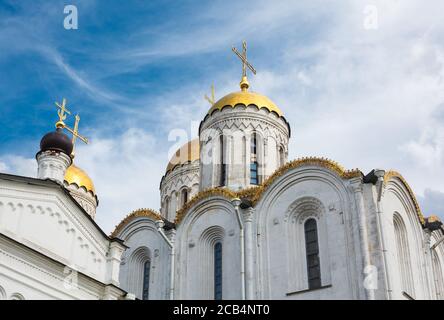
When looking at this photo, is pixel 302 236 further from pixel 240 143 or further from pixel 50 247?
pixel 50 247

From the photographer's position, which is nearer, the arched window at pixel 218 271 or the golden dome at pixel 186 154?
the arched window at pixel 218 271

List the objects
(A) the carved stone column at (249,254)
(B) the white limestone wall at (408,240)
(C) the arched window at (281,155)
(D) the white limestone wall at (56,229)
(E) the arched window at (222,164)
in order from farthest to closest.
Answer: (C) the arched window at (281,155) → (E) the arched window at (222,164) → (A) the carved stone column at (249,254) → (B) the white limestone wall at (408,240) → (D) the white limestone wall at (56,229)

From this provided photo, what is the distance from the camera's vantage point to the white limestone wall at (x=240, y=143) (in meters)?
22.4

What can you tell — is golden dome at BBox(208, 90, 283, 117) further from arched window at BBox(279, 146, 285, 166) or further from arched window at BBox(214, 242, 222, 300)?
arched window at BBox(214, 242, 222, 300)

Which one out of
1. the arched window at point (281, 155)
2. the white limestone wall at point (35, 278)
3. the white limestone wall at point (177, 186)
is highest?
the white limestone wall at point (177, 186)

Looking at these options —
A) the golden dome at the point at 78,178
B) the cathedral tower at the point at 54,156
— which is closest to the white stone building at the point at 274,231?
the cathedral tower at the point at 54,156

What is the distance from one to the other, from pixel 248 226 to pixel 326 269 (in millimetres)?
2993

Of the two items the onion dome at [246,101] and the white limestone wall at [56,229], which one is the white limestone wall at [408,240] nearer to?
the onion dome at [246,101]

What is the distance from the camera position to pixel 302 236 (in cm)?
1900

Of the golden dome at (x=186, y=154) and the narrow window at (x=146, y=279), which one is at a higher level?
the golden dome at (x=186, y=154)

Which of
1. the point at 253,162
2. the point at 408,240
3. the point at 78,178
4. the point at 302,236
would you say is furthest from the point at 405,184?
the point at 78,178

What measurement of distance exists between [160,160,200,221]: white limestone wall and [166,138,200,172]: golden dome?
0.28m

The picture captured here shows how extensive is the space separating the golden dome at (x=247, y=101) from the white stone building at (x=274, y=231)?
0.17 feet
